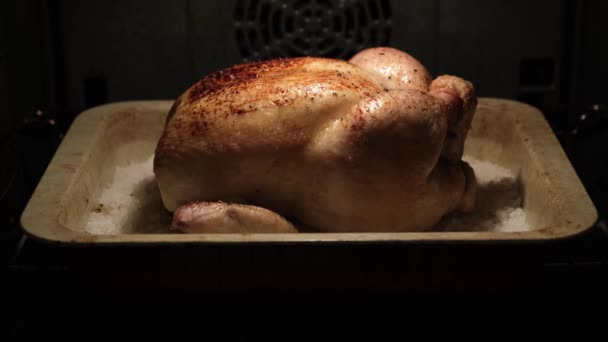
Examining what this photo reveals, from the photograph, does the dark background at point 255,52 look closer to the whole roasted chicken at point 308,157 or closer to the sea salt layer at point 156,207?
the sea salt layer at point 156,207

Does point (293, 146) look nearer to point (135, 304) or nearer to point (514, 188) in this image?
point (135, 304)

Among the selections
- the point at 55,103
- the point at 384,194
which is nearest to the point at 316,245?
the point at 384,194

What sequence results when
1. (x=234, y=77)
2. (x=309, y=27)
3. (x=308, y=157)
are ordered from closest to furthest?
(x=308, y=157), (x=234, y=77), (x=309, y=27)

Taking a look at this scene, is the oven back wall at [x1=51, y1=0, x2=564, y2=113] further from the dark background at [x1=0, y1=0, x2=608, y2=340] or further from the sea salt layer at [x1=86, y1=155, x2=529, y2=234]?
the sea salt layer at [x1=86, y1=155, x2=529, y2=234]

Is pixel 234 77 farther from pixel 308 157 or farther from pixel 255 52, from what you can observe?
pixel 255 52

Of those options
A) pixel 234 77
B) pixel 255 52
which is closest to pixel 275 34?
pixel 255 52
